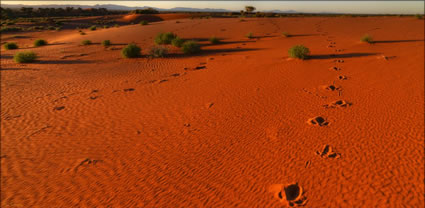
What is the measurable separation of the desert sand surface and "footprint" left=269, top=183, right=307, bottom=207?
0.08 ft

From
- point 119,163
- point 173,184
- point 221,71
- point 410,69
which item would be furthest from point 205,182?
point 410,69

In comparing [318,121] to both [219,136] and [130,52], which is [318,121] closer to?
[219,136]

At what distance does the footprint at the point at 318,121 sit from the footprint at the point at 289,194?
2.47m

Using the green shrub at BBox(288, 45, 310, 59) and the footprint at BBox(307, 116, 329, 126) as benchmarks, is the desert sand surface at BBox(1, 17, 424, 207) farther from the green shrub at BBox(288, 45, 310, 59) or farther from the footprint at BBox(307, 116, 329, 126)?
the green shrub at BBox(288, 45, 310, 59)

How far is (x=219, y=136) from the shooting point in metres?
5.55

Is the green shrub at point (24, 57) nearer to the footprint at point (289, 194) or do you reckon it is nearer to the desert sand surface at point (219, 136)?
the desert sand surface at point (219, 136)

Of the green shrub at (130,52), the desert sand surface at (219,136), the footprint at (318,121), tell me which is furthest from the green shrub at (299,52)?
the green shrub at (130,52)

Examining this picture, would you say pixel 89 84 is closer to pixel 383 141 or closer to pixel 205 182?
pixel 205 182

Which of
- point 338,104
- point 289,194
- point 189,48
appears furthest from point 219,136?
point 189,48

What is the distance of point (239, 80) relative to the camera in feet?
30.4

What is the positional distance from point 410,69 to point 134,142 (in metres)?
11.7

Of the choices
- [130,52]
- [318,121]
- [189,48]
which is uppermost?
[189,48]

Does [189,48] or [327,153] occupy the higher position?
[189,48]

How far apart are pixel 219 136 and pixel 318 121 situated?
2.78m
